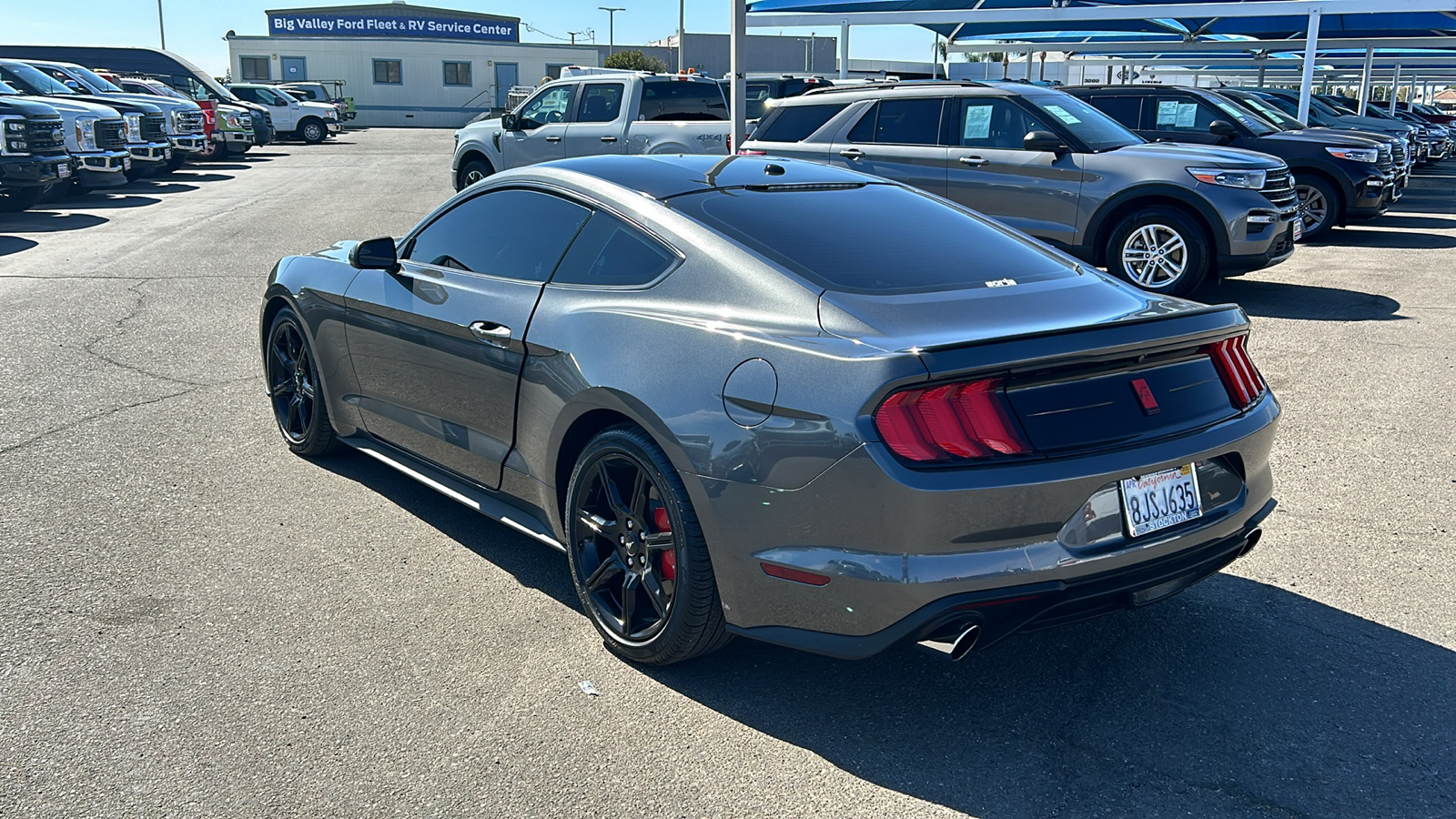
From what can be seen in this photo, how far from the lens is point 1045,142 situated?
1000 cm

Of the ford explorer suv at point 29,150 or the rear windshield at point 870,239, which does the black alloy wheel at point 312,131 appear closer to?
the ford explorer suv at point 29,150

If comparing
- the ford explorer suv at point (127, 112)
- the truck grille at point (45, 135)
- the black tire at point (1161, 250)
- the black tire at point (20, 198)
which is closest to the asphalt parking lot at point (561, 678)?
the black tire at point (1161, 250)

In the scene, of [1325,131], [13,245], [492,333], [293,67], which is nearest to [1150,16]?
[1325,131]

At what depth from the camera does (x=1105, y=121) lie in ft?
34.9

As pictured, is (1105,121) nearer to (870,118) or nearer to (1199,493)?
(870,118)

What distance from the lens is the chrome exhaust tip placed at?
2.95 m

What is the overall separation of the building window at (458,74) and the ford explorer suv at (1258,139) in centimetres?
5777

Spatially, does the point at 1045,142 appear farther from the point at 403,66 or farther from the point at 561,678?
the point at 403,66

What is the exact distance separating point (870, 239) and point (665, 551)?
1249 mm

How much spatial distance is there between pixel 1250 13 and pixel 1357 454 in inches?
570

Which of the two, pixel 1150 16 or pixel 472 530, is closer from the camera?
pixel 472 530

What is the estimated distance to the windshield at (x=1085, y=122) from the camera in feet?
33.4

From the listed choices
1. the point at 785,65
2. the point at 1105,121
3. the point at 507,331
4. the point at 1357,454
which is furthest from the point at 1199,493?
the point at 785,65

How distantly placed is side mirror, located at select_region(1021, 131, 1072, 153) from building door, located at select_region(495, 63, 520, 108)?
2434 inches
